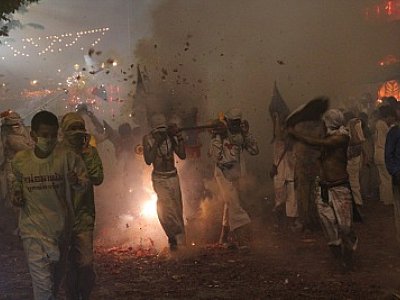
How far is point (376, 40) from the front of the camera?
53.4 feet

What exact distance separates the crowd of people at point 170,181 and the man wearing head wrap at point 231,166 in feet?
0.04

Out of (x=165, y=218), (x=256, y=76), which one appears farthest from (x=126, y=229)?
(x=256, y=76)

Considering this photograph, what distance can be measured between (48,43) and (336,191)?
87.6ft

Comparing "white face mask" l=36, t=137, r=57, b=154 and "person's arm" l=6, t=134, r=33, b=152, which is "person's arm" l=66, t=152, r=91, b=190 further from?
"person's arm" l=6, t=134, r=33, b=152

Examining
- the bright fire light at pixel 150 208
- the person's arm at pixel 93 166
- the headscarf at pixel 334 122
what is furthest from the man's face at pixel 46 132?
the bright fire light at pixel 150 208

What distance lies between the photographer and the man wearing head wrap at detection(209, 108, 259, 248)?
7.09 meters

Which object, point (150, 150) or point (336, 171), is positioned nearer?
point (336, 171)

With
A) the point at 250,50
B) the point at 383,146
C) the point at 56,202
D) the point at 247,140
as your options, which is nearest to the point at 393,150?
the point at 247,140

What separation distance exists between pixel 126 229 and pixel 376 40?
A: 36.7ft

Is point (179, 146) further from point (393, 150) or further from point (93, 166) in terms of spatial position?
point (393, 150)

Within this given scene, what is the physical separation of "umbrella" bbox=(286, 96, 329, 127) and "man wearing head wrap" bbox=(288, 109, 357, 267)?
75 millimetres

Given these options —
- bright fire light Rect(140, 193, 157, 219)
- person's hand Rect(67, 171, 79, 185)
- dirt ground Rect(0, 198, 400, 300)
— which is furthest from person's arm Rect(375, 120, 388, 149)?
person's hand Rect(67, 171, 79, 185)

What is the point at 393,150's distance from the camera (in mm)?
5512

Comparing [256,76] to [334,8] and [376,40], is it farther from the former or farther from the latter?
[376,40]
